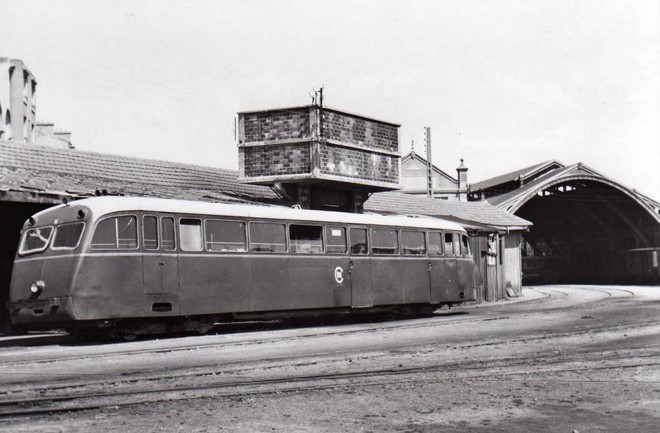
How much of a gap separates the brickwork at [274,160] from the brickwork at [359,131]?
1.00m

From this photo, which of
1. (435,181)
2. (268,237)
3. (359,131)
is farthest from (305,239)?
(435,181)

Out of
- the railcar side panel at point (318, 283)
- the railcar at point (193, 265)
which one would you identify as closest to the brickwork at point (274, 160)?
the railcar at point (193, 265)

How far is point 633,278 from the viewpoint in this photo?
1833 inches

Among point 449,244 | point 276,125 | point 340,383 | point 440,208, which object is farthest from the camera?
point 440,208

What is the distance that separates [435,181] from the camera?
65.6m

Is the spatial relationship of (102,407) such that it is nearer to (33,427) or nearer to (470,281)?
(33,427)

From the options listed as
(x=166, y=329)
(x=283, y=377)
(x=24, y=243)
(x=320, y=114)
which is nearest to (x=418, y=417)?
(x=283, y=377)

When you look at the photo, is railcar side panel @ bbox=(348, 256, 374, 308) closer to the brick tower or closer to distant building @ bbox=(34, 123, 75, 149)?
the brick tower

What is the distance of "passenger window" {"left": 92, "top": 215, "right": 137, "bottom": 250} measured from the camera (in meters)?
12.6

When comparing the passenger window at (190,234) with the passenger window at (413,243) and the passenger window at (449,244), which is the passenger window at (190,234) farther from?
the passenger window at (449,244)

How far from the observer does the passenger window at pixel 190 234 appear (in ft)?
45.0

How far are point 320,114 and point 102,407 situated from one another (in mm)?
17592

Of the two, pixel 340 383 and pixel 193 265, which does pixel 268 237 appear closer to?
pixel 193 265

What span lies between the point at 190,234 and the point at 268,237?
192 cm
